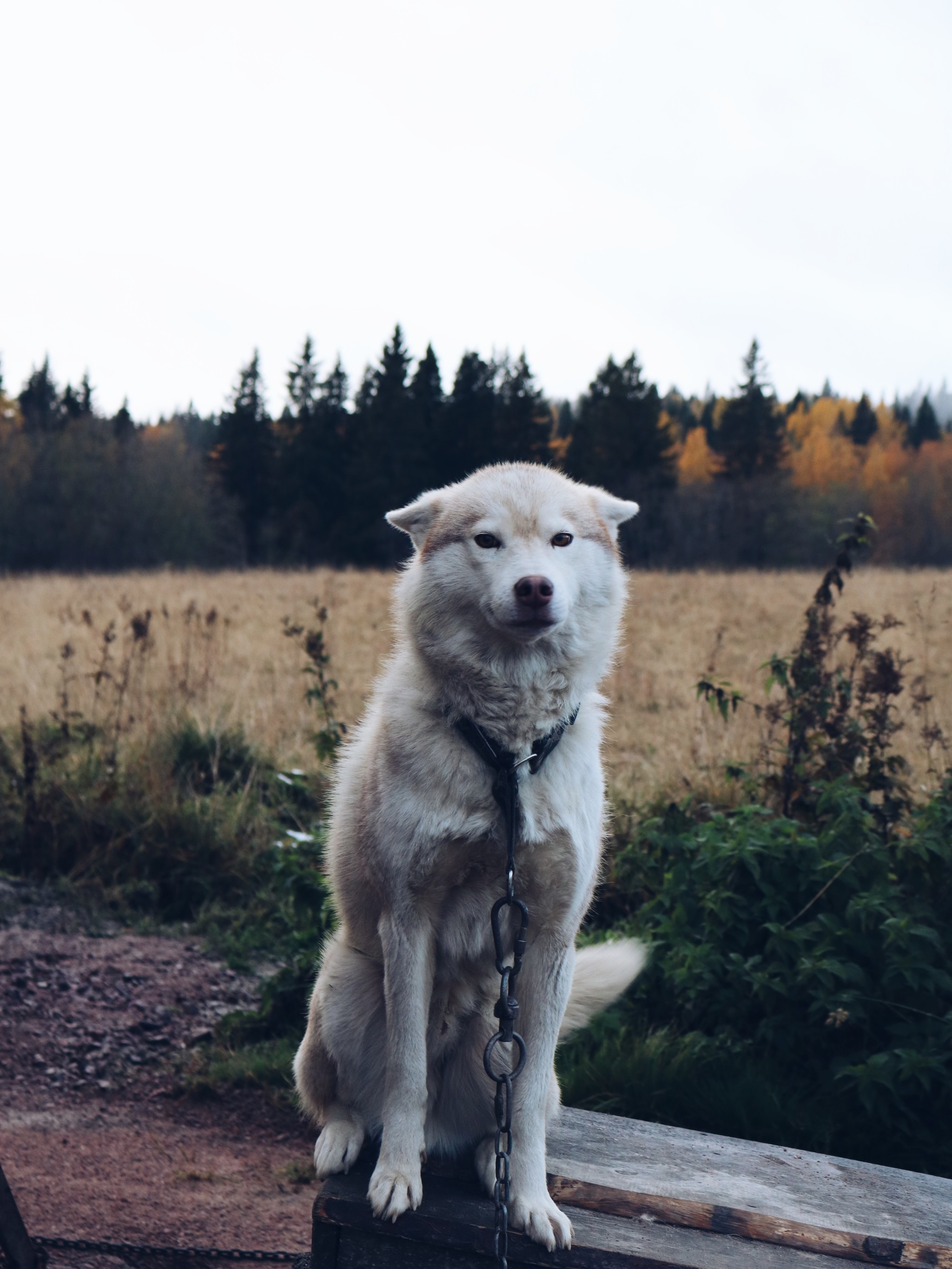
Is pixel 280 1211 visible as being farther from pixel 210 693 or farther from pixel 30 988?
pixel 210 693

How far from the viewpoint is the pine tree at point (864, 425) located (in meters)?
57.4

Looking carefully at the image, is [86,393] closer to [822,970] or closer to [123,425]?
[123,425]

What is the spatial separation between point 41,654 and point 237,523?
29.4 m

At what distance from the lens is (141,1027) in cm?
416

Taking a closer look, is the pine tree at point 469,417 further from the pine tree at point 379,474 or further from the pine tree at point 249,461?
the pine tree at point 249,461

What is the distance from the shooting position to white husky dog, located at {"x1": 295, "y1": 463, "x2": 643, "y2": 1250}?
2.04 meters

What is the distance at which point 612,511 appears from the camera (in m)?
2.42

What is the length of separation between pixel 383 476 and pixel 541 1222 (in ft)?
107

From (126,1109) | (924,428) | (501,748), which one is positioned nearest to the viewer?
(501,748)

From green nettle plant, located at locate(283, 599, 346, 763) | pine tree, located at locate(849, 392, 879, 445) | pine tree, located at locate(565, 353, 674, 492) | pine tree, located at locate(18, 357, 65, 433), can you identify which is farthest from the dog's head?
pine tree, located at locate(849, 392, 879, 445)

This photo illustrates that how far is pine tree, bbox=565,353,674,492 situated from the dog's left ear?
34.8 meters

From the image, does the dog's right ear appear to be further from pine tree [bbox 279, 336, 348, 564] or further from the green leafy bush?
pine tree [bbox 279, 336, 348, 564]

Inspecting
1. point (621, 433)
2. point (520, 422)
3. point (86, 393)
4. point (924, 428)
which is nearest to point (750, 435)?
point (621, 433)

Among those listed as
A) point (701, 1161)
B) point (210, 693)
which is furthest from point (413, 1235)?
point (210, 693)
